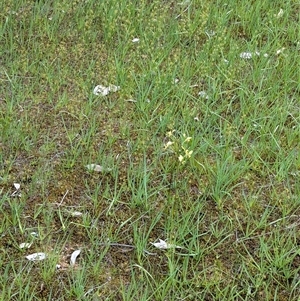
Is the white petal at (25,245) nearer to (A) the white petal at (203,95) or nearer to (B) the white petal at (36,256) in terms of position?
(B) the white petal at (36,256)

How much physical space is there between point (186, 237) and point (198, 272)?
7.3 inches

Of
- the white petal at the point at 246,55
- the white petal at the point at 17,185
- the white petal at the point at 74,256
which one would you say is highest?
the white petal at the point at 246,55

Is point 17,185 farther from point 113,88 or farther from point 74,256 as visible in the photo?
point 113,88

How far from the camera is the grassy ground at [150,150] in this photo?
238cm

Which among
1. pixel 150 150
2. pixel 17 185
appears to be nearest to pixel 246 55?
pixel 150 150

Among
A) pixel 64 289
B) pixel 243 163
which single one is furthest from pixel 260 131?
pixel 64 289

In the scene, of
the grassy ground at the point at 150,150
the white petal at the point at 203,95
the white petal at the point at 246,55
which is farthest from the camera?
the white petal at the point at 246,55

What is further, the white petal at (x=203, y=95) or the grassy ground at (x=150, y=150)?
the white petal at (x=203, y=95)

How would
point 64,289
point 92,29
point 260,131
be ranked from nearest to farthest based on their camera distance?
1. point 64,289
2. point 260,131
3. point 92,29

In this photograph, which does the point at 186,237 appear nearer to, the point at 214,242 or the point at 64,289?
the point at 214,242

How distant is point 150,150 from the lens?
9.66 feet

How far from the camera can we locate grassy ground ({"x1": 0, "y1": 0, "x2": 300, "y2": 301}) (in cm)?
238

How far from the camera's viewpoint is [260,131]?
2.99 m

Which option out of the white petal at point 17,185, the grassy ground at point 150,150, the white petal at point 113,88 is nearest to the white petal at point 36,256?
the grassy ground at point 150,150
